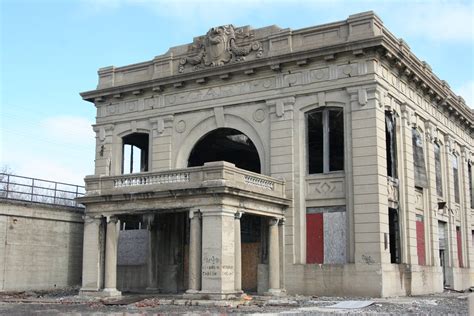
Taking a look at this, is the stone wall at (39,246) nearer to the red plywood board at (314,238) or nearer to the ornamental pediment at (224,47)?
the ornamental pediment at (224,47)

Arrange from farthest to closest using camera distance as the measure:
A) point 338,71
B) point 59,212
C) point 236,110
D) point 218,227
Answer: point 59,212, point 236,110, point 338,71, point 218,227

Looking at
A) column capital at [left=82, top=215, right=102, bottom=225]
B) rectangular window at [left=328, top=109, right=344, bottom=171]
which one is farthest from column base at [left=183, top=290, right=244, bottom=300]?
rectangular window at [left=328, top=109, right=344, bottom=171]

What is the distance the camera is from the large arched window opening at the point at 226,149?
35.9 meters

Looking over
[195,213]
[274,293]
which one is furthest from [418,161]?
[195,213]

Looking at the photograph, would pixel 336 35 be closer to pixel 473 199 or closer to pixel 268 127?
pixel 268 127

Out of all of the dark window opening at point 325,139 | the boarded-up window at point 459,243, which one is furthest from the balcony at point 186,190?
the boarded-up window at point 459,243

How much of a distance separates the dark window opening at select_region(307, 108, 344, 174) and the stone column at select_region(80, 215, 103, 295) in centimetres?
1058

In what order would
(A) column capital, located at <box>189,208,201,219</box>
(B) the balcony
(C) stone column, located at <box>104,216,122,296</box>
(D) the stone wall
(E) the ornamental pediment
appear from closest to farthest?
1. (B) the balcony
2. (A) column capital, located at <box>189,208,201,219</box>
3. (C) stone column, located at <box>104,216,122,296</box>
4. (D) the stone wall
5. (E) the ornamental pediment

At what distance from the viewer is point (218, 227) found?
2589cm

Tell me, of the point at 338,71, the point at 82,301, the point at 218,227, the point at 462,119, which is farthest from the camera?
the point at 462,119

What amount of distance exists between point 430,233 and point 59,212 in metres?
20.2

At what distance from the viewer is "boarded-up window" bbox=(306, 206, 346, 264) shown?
29.3 m

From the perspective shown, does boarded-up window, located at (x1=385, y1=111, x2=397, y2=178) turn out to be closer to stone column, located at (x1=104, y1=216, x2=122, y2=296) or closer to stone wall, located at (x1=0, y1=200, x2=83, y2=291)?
stone column, located at (x1=104, y1=216, x2=122, y2=296)

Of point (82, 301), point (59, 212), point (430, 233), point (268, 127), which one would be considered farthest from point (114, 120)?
point (430, 233)
